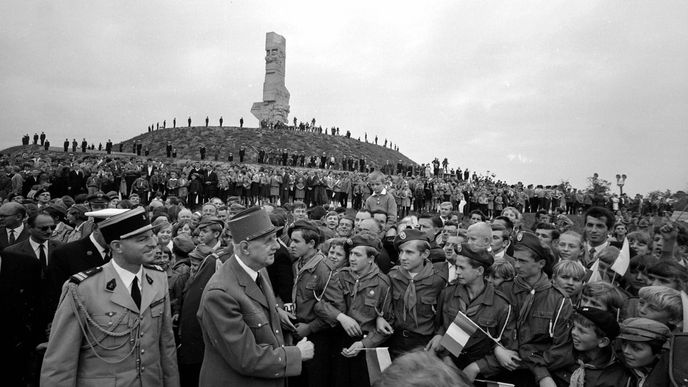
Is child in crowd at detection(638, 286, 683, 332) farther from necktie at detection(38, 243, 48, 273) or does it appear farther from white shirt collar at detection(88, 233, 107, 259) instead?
necktie at detection(38, 243, 48, 273)

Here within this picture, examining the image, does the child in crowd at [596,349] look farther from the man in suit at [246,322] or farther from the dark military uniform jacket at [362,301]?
the man in suit at [246,322]

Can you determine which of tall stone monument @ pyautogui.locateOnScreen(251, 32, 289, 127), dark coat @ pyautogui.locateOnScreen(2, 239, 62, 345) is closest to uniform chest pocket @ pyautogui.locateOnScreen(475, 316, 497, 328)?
dark coat @ pyautogui.locateOnScreen(2, 239, 62, 345)

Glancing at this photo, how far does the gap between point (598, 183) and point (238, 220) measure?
35.1 m

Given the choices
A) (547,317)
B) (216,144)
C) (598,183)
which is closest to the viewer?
(547,317)

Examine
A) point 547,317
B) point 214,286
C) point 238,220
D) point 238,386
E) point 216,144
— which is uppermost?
point 216,144

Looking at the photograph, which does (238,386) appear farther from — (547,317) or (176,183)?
(176,183)

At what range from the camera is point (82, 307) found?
274 centimetres

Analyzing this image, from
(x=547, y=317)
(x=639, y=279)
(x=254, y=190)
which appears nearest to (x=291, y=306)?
(x=547, y=317)

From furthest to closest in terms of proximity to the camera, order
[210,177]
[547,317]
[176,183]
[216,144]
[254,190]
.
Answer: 1. [216,144]
2. [254,190]
3. [210,177]
4. [176,183]
5. [547,317]

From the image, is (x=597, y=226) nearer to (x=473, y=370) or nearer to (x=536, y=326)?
(x=536, y=326)

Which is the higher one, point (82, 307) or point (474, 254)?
point (474, 254)

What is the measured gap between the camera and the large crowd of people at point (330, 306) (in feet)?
8.98

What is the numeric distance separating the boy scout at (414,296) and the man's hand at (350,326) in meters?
0.37

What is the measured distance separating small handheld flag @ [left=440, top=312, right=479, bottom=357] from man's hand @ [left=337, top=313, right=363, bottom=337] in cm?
96
